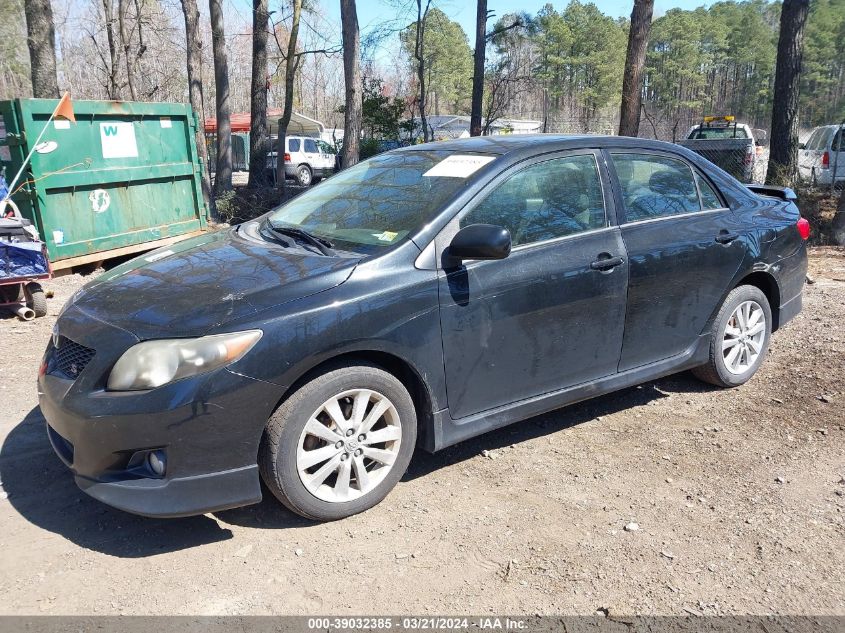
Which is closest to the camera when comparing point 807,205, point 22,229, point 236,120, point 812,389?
point 812,389

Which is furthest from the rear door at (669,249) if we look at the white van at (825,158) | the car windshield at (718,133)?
the car windshield at (718,133)

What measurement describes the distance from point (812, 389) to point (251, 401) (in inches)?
155

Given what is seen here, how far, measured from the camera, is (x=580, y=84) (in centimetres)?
5969

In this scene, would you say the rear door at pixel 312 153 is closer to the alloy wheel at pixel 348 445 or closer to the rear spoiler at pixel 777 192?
the rear spoiler at pixel 777 192

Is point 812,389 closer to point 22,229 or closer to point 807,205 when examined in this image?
point 22,229

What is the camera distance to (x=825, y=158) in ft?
49.1

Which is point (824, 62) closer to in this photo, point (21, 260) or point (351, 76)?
point (351, 76)

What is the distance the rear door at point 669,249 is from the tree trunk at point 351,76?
339 inches

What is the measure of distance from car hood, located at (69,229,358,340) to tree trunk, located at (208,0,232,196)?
42.4ft

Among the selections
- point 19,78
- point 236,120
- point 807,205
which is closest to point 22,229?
point 807,205

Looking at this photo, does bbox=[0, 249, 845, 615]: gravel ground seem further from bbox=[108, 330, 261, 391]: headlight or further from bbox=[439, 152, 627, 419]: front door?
bbox=[108, 330, 261, 391]: headlight

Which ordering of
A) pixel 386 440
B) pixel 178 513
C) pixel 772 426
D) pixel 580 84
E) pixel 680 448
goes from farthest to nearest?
pixel 580 84 < pixel 772 426 < pixel 680 448 < pixel 386 440 < pixel 178 513

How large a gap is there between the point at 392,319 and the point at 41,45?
10203 millimetres

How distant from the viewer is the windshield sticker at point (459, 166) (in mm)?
3748
